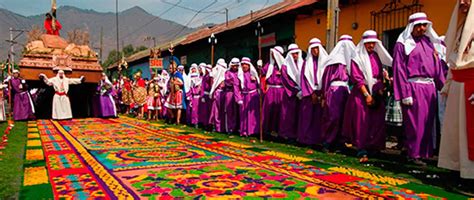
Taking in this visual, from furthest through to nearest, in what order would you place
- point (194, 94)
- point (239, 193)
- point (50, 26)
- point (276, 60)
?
point (50, 26)
point (194, 94)
point (276, 60)
point (239, 193)

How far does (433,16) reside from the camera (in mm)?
6918

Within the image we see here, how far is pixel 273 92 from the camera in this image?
6.96 m

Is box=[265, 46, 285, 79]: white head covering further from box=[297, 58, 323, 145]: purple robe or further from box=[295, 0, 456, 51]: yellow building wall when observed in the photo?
box=[295, 0, 456, 51]: yellow building wall

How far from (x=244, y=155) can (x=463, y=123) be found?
2.47 meters

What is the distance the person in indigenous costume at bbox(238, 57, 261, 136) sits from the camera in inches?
290

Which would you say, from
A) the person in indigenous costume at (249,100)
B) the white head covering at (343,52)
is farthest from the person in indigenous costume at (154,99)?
the white head covering at (343,52)

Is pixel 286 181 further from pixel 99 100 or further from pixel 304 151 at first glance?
pixel 99 100

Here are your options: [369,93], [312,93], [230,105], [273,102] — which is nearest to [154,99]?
[230,105]

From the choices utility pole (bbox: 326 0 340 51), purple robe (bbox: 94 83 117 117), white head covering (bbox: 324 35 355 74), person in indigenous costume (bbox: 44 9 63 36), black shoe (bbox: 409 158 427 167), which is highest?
person in indigenous costume (bbox: 44 9 63 36)

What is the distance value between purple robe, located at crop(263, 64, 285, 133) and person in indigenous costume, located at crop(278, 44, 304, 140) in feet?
0.81

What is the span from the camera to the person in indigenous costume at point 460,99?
136 inches

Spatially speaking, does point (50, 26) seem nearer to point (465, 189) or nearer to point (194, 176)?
point (194, 176)

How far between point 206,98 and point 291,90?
10.6 feet

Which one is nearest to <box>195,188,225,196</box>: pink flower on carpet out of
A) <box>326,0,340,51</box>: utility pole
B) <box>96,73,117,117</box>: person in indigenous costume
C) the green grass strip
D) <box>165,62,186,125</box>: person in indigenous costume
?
the green grass strip
